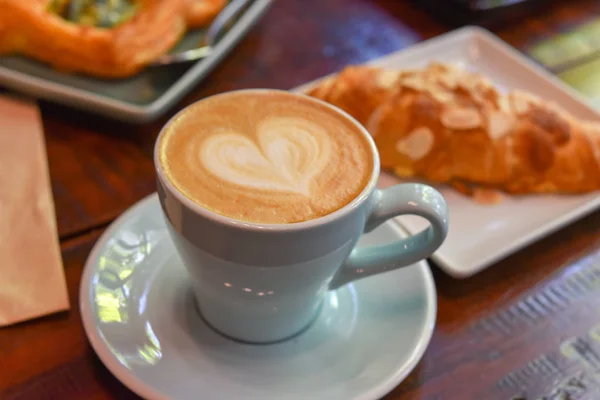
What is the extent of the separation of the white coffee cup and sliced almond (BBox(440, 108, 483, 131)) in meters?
0.27

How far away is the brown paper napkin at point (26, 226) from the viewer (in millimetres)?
518

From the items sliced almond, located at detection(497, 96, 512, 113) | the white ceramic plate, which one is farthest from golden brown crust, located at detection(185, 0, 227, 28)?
sliced almond, located at detection(497, 96, 512, 113)

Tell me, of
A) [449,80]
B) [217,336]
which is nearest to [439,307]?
[217,336]

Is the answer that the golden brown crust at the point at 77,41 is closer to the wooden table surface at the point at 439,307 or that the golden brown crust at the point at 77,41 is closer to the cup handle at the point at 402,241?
the wooden table surface at the point at 439,307

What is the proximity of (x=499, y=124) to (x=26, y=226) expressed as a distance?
22.4 inches

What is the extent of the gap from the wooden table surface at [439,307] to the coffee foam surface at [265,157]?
181 mm

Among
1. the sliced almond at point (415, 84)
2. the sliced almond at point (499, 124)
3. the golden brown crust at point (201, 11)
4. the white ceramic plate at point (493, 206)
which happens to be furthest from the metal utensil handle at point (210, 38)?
the sliced almond at point (499, 124)

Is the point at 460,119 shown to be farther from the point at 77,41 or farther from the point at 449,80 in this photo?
the point at 77,41

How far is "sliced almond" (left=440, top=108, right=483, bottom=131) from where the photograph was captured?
2.42 ft

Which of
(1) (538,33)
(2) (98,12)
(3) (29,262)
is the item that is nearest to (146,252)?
(3) (29,262)

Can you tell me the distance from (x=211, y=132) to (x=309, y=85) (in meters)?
0.35

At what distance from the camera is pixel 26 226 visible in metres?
0.59

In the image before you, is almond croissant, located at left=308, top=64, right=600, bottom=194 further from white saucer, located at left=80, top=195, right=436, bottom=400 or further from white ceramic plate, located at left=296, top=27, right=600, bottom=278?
white saucer, located at left=80, top=195, right=436, bottom=400

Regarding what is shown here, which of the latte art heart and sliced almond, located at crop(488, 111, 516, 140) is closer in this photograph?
the latte art heart
